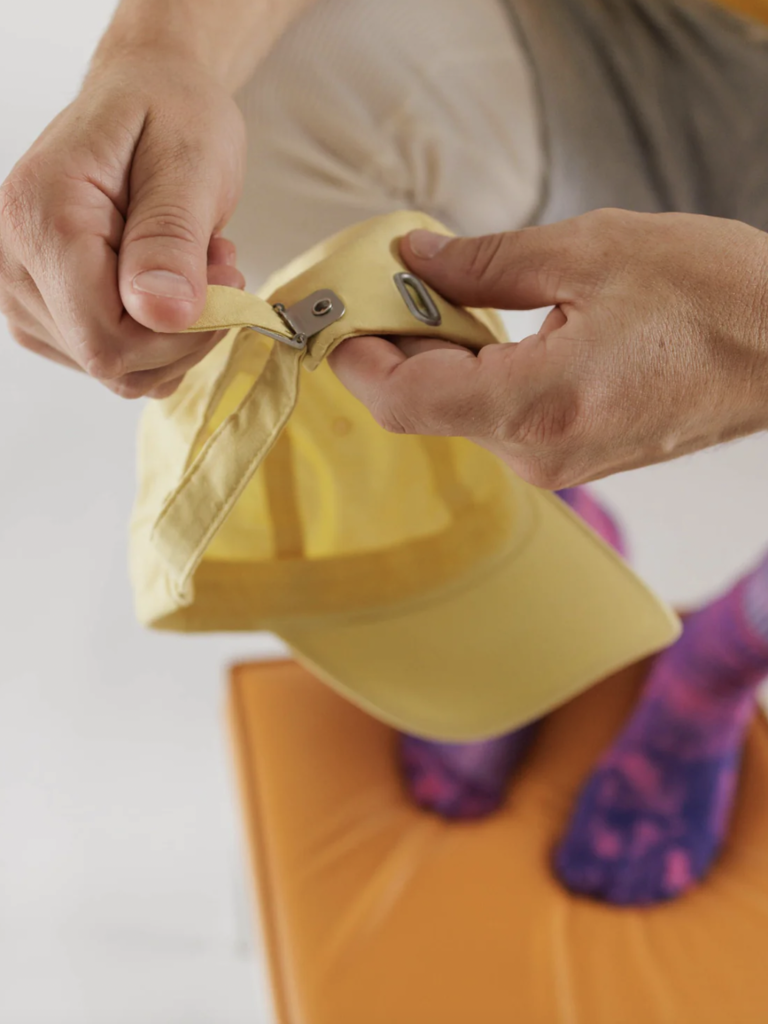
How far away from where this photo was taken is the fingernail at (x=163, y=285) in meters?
0.31

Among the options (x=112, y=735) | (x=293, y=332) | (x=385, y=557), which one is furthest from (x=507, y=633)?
(x=112, y=735)

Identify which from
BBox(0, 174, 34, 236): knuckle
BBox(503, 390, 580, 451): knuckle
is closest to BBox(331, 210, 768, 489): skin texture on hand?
BBox(503, 390, 580, 451): knuckle

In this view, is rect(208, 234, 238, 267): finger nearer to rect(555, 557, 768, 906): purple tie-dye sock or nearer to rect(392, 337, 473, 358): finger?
rect(392, 337, 473, 358): finger

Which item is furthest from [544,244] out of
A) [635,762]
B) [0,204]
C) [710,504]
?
[710,504]

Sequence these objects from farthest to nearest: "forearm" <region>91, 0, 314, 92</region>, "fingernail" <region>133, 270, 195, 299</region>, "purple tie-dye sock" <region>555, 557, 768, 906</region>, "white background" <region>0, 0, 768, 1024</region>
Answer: "white background" <region>0, 0, 768, 1024</region>, "purple tie-dye sock" <region>555, 557, 768, 906</region>, "forearm" <region>91, 0, 314, 92</region>, "fingernail" <region>133, 270, 195, 299</region>

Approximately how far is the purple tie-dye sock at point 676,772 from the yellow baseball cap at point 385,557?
16cm

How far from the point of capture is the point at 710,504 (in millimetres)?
1063

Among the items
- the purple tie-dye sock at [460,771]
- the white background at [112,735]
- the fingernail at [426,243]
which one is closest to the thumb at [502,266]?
the fingernail at [426,243]

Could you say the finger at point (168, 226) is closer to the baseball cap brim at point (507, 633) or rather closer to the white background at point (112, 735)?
the baseball cap brim at point (507, 633)

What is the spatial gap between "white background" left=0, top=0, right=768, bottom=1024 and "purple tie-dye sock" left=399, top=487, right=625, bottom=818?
0.72 ft

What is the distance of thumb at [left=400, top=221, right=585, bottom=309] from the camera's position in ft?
1.23

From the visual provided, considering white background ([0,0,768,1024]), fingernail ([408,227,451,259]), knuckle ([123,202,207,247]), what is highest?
knuckle ([123,202,207,247])

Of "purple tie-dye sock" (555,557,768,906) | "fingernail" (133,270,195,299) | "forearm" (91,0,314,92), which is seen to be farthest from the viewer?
"purple tie-dye sock" (555,557,768,906)

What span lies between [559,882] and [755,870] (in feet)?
0.51
